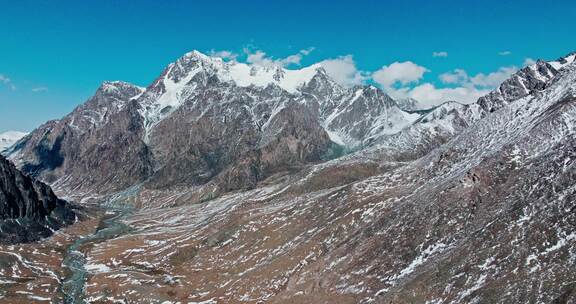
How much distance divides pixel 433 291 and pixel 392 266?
1018 inches

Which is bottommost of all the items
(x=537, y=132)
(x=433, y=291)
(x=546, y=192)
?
(x=433, y=291)

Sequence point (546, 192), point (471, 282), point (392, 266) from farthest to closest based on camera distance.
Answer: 1. point (392, 266)
2. point (546, 192)
3. point (471, 282)

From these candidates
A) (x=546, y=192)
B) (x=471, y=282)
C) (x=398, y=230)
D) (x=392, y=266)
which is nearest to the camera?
(x=471, y=282)

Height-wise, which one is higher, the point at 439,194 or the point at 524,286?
the point at 439,194

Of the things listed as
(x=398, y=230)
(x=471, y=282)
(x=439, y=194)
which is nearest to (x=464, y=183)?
(x=439, y=194)

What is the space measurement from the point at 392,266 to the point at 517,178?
4894 cm

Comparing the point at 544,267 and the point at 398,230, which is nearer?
the point at 544,267

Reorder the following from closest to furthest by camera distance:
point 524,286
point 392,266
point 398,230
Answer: point 524,286 → point 392,266 → point 398,230

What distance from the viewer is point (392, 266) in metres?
163

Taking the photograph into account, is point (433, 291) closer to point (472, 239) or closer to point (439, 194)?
point (472, 239)

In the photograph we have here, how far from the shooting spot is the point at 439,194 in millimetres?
188750

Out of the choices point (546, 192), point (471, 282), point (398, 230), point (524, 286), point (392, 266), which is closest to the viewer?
point (524, 286)

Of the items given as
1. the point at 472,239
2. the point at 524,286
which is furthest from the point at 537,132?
the point at 524,286

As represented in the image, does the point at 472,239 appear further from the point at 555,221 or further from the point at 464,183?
the point at 464,183
